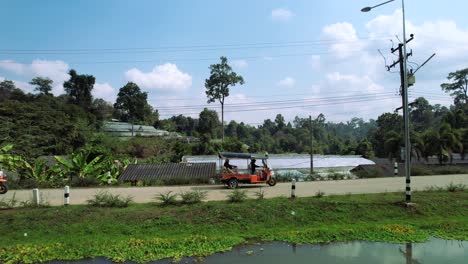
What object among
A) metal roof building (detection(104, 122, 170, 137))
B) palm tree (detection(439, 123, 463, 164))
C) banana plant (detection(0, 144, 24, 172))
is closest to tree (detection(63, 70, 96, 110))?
metal roof building (detection(104, 122, 170, 137))

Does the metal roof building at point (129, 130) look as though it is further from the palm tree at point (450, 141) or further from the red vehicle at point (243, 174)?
the red vehicle at point (243, 174)

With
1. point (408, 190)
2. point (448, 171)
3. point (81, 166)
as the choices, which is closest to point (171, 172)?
point (81, 166)

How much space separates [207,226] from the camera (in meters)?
11.4

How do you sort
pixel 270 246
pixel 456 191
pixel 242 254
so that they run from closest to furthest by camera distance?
pixel 242 254, pixel 270 246, pixel 456 191

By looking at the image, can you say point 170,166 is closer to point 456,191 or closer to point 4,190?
point 4,190

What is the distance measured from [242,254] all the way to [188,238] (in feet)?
6.10

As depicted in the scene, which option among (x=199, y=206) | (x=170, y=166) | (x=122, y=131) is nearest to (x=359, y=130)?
(x=122, y=131)

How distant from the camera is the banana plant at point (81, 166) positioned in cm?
2358

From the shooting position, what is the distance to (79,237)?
34.8 ft

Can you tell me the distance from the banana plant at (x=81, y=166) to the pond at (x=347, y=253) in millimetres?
15779

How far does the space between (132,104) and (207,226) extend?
6510 centimetres

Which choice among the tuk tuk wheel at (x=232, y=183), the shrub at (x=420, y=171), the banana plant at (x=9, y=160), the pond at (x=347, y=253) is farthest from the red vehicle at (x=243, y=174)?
the banana plant at (x=9, y=160)

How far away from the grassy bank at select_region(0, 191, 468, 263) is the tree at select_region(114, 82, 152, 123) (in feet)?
200

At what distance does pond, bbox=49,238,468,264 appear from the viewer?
8.75 m
